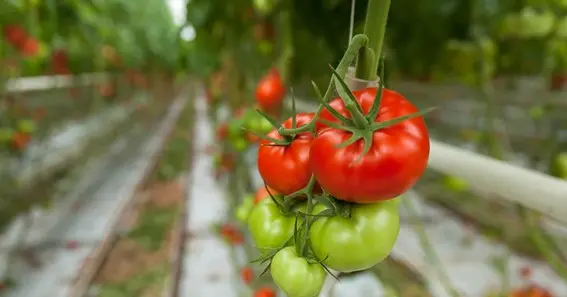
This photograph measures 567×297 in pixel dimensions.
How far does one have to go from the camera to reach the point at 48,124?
13.6ft

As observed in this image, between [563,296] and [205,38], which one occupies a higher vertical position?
[205,38]

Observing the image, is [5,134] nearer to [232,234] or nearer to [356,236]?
[232,234]

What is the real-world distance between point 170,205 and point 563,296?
9.44 ft

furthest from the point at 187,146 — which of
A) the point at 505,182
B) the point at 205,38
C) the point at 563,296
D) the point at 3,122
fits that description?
the point at 505,182

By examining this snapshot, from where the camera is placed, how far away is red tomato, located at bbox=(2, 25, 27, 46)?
2848 millimetres

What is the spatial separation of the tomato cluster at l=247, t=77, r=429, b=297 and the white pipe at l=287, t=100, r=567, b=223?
0.13 meters

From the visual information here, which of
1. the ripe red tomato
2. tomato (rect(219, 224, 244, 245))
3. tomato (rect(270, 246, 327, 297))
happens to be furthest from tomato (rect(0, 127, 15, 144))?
tomato (rect(270, 246, 327, 297))

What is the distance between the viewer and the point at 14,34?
284 cm

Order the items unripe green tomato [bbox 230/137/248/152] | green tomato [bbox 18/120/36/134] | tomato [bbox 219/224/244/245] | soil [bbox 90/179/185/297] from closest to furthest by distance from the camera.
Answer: unripe green tomato [bbox 230/137/248/152] < tomato [bbox 219/224/244/245] < soil [bbox 90/179/185/297] < green tomato [bbox 18/120/36/134]

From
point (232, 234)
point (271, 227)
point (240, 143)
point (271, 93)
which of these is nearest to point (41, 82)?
point (232, 234)

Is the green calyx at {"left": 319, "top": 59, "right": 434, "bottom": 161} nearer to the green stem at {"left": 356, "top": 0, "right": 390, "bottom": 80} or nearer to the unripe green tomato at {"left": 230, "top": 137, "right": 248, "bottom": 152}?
the green stem at {"left": 356, "top": 0, "right": 390, "bottom": 80}

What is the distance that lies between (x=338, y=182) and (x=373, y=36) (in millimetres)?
107

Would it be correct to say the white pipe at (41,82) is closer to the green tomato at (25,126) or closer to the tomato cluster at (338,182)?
the green tomato at (25,126)

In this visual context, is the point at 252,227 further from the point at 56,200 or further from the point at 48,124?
the point at 48,124
